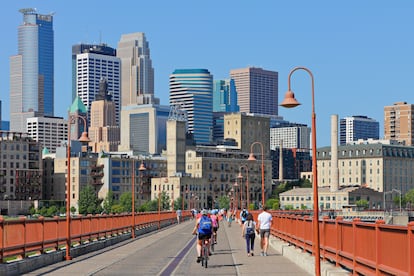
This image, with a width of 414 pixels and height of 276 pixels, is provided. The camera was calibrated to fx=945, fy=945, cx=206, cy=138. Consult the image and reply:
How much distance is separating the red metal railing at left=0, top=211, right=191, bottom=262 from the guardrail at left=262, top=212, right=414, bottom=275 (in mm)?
8955

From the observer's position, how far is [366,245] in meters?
19.8

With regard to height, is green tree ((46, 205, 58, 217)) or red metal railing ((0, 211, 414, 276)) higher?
red metal railing ((0, 211, 414, 276))

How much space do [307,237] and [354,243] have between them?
32.5 feet

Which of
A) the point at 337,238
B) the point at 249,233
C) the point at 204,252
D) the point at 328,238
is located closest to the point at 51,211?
the point at 249,233

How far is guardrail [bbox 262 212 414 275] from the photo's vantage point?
15809 mm

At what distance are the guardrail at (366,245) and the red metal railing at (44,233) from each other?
353 inches

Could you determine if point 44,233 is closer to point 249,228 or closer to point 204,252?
point 204,252

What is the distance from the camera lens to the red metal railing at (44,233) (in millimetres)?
27016

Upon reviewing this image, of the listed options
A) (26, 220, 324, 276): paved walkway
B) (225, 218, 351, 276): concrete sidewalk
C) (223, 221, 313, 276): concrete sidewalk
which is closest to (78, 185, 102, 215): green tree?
(26, 220, 324, 276): paved walkway

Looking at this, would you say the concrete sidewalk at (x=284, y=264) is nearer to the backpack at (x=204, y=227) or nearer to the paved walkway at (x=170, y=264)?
the paved walkway at (x=170, y=264)

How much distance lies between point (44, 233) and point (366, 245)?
1574cm

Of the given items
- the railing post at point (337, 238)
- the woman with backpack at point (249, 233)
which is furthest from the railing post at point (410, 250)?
the woman with backpack at point (249, 233)

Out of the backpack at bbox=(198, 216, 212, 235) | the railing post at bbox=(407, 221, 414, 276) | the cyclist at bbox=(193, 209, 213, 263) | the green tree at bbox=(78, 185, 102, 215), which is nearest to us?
the railing post at bbox=(407, 221, 414, 276)

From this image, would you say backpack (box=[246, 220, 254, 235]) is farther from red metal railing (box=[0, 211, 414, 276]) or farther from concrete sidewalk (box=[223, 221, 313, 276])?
red metal railing (box=[0, 211, 414, 276])
